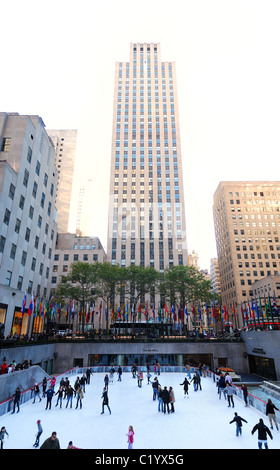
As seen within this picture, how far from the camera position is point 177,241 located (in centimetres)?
9025

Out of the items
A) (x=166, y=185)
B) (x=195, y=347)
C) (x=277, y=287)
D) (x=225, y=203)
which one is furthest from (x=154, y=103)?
(x=195, y=347)

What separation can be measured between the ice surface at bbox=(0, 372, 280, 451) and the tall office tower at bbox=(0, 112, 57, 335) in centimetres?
1816

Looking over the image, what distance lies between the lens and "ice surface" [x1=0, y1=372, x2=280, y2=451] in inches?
506

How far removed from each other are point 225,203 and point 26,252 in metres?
75.9

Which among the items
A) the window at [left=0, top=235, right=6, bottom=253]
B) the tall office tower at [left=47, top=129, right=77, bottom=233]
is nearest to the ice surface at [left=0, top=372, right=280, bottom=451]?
the window at [left=0, top=235, right=6, bottom=253]

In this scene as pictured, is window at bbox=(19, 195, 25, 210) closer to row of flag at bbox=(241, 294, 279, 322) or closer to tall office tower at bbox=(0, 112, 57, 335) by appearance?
tall office tower at bbox=(0, 112, 57, 335)

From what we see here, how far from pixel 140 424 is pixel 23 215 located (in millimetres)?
34349

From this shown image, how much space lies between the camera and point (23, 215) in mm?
40719

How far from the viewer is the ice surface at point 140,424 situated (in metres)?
12.8

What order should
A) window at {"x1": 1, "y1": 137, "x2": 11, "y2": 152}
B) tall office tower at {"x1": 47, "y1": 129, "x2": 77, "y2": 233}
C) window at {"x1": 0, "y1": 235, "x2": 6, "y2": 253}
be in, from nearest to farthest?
window at {"x1": 0, "y1": 235, "x2": 6, "y2": 253}, window at {"x1": 1, "y1": 137, "x2": 11, "y2": 152}, tall office tower at {"x1": 47, "y1": 129, "x2": 77, "y2": 233}

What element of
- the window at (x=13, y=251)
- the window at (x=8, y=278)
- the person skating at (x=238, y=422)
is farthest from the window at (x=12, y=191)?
the person skating at (x=238, y=422)

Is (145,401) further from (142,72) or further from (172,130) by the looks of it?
(142,72)

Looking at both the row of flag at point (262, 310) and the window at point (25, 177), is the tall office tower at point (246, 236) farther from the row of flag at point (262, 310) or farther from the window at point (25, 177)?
the window at point (25, 177)

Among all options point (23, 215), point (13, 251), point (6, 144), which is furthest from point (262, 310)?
point (6, 144)
